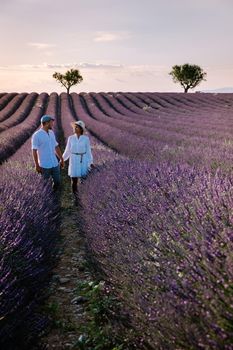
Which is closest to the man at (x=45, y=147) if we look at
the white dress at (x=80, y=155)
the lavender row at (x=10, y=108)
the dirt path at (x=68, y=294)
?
the white dress at (x=80, y=155)

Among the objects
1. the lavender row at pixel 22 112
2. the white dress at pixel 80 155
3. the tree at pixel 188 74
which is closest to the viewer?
the white dress at pixel 80 155

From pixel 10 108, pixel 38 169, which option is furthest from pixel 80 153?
pixel 10 108

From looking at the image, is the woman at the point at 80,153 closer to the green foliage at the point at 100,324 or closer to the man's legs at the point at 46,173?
the man's legs at the point at 46,173

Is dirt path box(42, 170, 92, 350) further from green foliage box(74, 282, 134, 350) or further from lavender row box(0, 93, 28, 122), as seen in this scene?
lavender row box(0, 93, 28, 122)

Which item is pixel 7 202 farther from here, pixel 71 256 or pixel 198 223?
pixel 198 223

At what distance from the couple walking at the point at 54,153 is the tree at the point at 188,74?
51495 millimetres

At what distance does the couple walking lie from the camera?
651cm

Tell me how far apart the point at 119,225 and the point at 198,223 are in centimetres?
110

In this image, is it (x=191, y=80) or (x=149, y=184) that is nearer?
(x=149, y=184)

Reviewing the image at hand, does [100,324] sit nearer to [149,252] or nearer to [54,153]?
[149,252]

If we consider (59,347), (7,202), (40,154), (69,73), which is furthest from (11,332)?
(69,73)

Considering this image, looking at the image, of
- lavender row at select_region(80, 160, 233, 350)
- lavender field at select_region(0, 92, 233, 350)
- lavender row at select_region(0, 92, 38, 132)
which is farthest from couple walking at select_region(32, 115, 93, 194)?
lavender row at select_region(0, 92, 38, 132)

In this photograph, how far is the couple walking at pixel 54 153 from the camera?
6512 mm

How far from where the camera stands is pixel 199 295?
1.91 m
